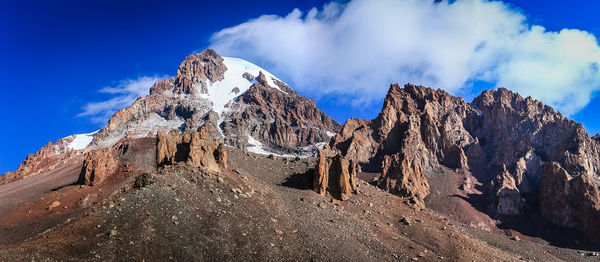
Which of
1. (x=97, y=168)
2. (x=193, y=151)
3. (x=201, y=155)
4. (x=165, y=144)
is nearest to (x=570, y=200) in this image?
(x=201, y=155)

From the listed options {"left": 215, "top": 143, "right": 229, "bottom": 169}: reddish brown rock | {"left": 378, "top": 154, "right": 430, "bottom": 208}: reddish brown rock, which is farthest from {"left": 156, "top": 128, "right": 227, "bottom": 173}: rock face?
{"left": 378, "top": 154, "right": 430, "bottom": 208}: reddish brown rock

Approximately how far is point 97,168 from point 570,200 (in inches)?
4504

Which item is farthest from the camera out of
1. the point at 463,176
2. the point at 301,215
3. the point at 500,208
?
the point at 463,176

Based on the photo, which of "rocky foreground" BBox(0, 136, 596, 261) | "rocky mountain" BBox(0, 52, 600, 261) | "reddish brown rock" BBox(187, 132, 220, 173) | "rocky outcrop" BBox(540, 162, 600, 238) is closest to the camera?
"rocky foreground" BBox(0, 136, 596, 261)

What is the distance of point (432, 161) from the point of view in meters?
152

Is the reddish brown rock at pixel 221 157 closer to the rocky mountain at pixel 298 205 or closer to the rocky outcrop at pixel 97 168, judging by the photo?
the rocky mountain at pixel 298 205

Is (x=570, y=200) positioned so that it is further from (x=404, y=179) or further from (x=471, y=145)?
(x=471, y=145)

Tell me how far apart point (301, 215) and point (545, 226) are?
294ft

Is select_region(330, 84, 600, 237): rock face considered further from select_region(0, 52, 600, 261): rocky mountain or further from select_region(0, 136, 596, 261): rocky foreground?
select_region(0, 136, 596, 261): rocky foreground

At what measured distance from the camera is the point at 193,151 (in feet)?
160

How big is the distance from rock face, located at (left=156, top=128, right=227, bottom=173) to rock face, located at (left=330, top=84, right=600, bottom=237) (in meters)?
72.2

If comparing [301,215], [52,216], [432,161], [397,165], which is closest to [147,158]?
[52,216]

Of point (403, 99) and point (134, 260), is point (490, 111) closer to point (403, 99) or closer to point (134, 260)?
point (403, 99)

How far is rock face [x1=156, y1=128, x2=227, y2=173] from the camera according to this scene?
4869cm
